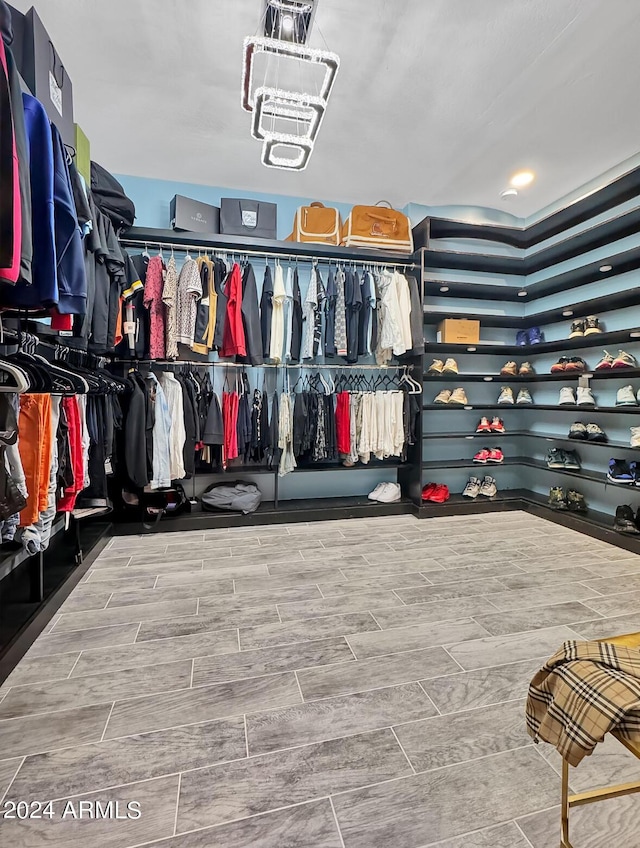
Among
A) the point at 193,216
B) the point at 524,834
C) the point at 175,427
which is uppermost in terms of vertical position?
the point at 193,216

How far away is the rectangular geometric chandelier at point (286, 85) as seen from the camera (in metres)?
1.92

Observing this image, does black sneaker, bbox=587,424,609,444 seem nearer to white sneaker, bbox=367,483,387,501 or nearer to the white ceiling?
white sneaker, bbox=367,483,387,501

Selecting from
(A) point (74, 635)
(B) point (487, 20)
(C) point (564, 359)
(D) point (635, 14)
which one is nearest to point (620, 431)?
(C) point (564, 359)

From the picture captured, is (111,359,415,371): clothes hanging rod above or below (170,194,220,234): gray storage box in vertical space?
below

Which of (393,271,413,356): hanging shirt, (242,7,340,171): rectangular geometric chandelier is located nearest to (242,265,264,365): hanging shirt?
(242,7,340,171): rectangular geometric chandelier

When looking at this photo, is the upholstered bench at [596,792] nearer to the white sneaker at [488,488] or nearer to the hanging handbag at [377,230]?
the white sneaker at [488,488]

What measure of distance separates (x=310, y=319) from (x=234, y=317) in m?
0.68

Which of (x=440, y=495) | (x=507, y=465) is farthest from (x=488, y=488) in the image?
(x=440, y=495)

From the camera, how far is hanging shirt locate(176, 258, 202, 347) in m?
3.30

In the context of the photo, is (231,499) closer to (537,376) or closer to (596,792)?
Answer: (596,792)

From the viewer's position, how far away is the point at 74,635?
1.94 m

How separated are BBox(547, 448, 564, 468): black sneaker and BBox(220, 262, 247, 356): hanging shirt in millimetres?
3067

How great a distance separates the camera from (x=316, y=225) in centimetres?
378

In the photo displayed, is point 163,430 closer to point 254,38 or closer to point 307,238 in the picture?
point 307,238
